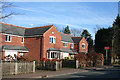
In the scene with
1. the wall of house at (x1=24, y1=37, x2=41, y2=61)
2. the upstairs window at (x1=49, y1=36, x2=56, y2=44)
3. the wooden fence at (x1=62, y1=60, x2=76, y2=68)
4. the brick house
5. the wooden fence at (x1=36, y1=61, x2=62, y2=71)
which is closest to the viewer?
the wooden fence at (x1=36, y1=61, x2=62, y2=71)

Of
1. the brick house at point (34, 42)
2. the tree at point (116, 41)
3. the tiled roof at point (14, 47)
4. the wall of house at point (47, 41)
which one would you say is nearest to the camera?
the tiled roof at point (14, 47)

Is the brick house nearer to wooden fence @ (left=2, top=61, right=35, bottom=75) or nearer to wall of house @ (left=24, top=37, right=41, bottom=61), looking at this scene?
wall of house @ (left=24, top=37, right=41, bottom=61)

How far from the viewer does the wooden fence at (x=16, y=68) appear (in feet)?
55.1

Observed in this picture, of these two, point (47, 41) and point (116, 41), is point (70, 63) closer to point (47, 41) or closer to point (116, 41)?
point (47, 41)

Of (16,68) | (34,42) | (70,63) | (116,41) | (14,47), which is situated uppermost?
(116,41)

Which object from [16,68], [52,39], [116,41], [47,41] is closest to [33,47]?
[47,41]

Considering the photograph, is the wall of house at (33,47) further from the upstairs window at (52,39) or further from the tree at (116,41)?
the tree at (116,41)

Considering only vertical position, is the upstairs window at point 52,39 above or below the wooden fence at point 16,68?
above

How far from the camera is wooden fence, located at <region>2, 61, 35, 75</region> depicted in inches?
662

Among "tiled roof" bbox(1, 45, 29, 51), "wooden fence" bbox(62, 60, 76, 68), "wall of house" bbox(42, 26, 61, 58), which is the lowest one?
"wooden fence" bbox(62, 60, 76, 68)

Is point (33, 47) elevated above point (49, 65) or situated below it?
above

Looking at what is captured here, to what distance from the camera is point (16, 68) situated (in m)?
17.6

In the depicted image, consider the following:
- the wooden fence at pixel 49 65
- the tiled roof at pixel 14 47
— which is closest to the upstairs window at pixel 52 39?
the tiled roof at pixel 14 47

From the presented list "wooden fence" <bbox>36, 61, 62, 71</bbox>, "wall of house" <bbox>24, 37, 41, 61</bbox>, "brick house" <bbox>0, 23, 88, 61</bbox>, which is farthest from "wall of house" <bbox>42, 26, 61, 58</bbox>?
"wooden fence" <bbox>36, 61, 62, 71</bbox>
